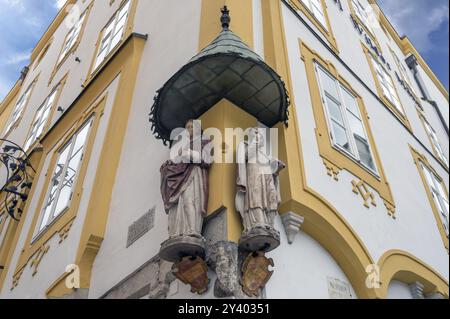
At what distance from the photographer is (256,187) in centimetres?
476

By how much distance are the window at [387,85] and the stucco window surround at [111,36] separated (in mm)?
6043

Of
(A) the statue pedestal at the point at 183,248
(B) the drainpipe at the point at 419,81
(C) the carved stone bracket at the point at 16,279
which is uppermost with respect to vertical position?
(B) the drainpipe at the point at 419,81

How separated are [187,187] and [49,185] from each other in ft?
16.9

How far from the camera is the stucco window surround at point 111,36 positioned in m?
10.2

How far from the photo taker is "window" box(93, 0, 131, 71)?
10763mm

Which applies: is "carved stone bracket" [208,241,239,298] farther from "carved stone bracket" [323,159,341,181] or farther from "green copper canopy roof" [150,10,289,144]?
"carved stone bracket" [323,159,341,181]

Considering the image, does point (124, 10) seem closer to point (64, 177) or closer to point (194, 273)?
point (64, 177)

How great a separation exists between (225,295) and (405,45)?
60.1 feet

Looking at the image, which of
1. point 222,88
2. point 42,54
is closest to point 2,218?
point 222,88

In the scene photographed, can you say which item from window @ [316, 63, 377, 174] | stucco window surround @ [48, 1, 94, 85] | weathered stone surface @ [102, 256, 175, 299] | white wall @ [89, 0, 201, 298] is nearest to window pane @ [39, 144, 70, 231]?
→ white wall @ [89, 0, 201, 298]

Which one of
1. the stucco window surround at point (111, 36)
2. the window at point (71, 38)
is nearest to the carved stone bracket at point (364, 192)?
the stucco window surround at point (111, 36)

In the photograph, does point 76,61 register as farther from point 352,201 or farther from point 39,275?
point 352,201

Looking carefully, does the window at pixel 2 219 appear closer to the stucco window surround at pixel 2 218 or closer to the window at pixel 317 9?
the stucco window surround at pixel 2 218
